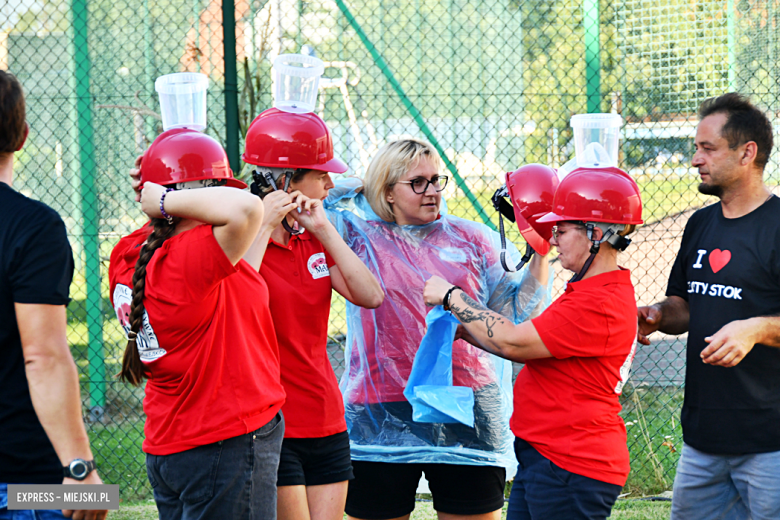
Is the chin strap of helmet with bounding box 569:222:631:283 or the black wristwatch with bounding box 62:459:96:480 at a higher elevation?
the chin strap of helmet with bounding box 569:222:631:283

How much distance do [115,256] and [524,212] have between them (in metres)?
1.47

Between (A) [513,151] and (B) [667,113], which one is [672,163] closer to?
(B) [667,113]

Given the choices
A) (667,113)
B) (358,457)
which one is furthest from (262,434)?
(667,113)

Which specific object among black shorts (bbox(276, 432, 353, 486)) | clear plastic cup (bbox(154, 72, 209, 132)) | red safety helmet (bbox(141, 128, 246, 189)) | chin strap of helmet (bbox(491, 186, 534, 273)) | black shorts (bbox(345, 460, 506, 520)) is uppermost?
clear plastic cup (bbox(154, 72, 209, 132))

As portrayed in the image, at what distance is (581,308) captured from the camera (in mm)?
2271

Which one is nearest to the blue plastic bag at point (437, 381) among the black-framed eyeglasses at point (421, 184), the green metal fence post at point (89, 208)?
the black-framed eyeglasses at point (421, 184)

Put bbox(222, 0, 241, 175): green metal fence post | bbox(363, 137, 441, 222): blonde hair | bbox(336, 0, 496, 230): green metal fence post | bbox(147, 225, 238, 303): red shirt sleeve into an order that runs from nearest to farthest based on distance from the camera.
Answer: bbox(147, 225, 238, 303): red shirt sleeve < bbox(363, 137, 441, 222): blonde hair < bbox(222, 0, 241, 175): green metal fence post < bbox(336, 0, 496, 230): green metal fence post

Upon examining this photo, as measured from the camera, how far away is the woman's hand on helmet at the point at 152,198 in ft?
6.48

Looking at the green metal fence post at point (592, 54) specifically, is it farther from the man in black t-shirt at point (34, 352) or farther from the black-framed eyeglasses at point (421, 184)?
the man in black t-shirt at point (34, 352)

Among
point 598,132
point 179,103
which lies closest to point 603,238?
point 598,132

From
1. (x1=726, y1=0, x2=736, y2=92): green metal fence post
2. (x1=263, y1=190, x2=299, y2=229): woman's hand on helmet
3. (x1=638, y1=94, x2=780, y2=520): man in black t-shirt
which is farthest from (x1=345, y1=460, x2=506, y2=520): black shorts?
(x1=726, y1=0, x2=736, y2=92): green metal fence post

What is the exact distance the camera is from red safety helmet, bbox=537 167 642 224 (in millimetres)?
2338

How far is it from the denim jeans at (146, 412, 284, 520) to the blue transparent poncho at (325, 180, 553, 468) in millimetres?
805

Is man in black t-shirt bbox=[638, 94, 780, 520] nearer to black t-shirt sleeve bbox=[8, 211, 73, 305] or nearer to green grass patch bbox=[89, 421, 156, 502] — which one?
black t-shirt sleeve bbox=[8, 211, 73, 305]
